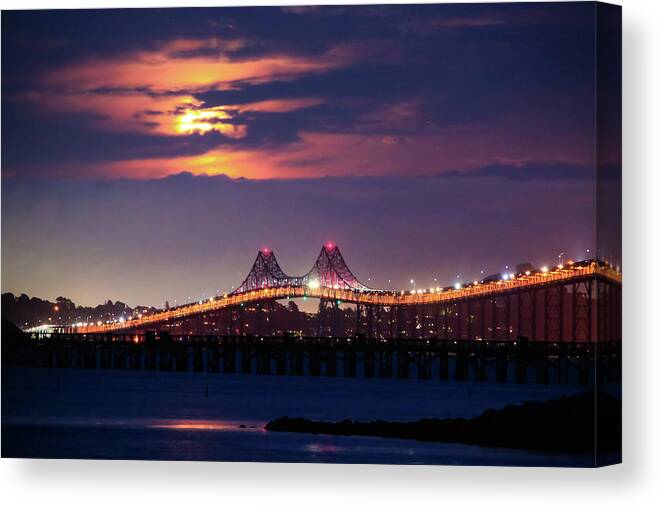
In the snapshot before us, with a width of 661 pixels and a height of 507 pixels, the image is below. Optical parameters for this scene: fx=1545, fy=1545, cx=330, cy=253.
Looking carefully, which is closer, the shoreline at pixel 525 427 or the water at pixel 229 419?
the shoreline at pixel 525 427

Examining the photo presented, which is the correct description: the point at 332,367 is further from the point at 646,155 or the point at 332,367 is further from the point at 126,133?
the point at 646,155

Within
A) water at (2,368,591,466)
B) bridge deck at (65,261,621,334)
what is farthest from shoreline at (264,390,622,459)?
bridge deck at (65,261,621,334)

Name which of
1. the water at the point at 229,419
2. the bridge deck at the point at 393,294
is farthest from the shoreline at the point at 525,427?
the bridge deck at the point at 393,294

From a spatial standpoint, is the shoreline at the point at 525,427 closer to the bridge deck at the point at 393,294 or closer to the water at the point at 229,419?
the water at the point at 229,419

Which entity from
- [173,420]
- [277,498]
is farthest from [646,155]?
[173,420]

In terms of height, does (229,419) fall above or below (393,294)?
below


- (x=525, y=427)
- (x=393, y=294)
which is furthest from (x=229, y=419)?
(x=393, y=294)

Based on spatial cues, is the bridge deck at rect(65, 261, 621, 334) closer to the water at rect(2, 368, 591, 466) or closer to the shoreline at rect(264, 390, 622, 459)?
the shoreline at rect(264, 390, 622, 459)

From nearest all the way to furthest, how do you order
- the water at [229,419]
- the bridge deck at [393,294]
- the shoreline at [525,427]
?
the shoreline at [525,427]
the water at [229,419]
the bridge deck at [393,294]

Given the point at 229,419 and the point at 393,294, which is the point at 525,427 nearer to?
the point at 229,419
